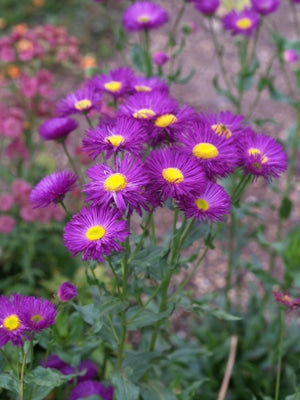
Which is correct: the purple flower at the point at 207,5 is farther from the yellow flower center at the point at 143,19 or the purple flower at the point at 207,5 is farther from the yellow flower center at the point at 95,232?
the yellow flower center at the point at 95,232

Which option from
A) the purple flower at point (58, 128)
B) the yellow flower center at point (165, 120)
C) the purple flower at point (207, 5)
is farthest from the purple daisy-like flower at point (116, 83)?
the purple flower at point (207, 5)

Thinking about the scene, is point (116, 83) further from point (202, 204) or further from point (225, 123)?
point (202, 204)

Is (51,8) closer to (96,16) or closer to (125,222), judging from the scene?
(96,16)

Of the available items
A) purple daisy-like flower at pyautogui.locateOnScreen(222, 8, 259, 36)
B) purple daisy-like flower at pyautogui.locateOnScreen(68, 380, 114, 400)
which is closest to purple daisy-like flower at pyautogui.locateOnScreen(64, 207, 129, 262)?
purple daisy-like flower at pyautogui.locateOnScreen(68, 380, 114, 400)

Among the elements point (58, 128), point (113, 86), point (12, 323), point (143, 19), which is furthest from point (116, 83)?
point (12, 323)

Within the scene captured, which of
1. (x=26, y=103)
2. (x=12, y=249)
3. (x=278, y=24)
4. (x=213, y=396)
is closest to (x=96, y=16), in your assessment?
(x=278, y=24)

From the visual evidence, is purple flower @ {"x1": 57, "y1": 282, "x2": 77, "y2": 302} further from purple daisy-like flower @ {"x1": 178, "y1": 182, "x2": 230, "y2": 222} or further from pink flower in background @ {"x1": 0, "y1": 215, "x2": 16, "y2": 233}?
pink flower in background @ {"x1": 0, "y1": 215, "x2": 16, "y2": 233}
